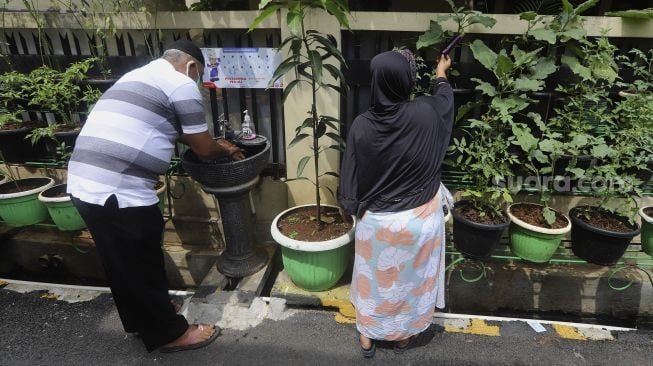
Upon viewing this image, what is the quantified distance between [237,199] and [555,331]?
2.69m

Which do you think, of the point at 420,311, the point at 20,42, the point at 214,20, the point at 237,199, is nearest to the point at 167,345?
the point at 237,199

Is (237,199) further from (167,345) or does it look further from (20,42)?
(20,42)

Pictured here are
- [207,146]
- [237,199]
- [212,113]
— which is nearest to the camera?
[207,146]

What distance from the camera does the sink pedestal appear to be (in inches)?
123

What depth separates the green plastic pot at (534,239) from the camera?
9.19 feet

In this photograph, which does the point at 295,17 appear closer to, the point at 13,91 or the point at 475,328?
the point at 475,328

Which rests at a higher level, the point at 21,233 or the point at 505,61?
the point at 505,61

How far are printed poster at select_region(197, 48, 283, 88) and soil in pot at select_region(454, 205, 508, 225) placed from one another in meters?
1.92

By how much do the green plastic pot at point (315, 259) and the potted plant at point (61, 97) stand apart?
7.12 feet

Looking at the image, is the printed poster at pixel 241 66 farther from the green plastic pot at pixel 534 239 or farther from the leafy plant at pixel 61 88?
the green plastic pot at pixel 534 239

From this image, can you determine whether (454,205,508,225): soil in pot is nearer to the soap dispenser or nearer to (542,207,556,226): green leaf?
(542,207,556,226): green leaf

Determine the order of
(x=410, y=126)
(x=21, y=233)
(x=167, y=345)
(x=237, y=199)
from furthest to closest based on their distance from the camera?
(x=21, y=233), (x=237, y=199), (x=167, y=345), (x=410, y=126)

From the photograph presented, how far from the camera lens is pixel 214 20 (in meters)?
3.22

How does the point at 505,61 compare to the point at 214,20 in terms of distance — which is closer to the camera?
the point at 505,61
